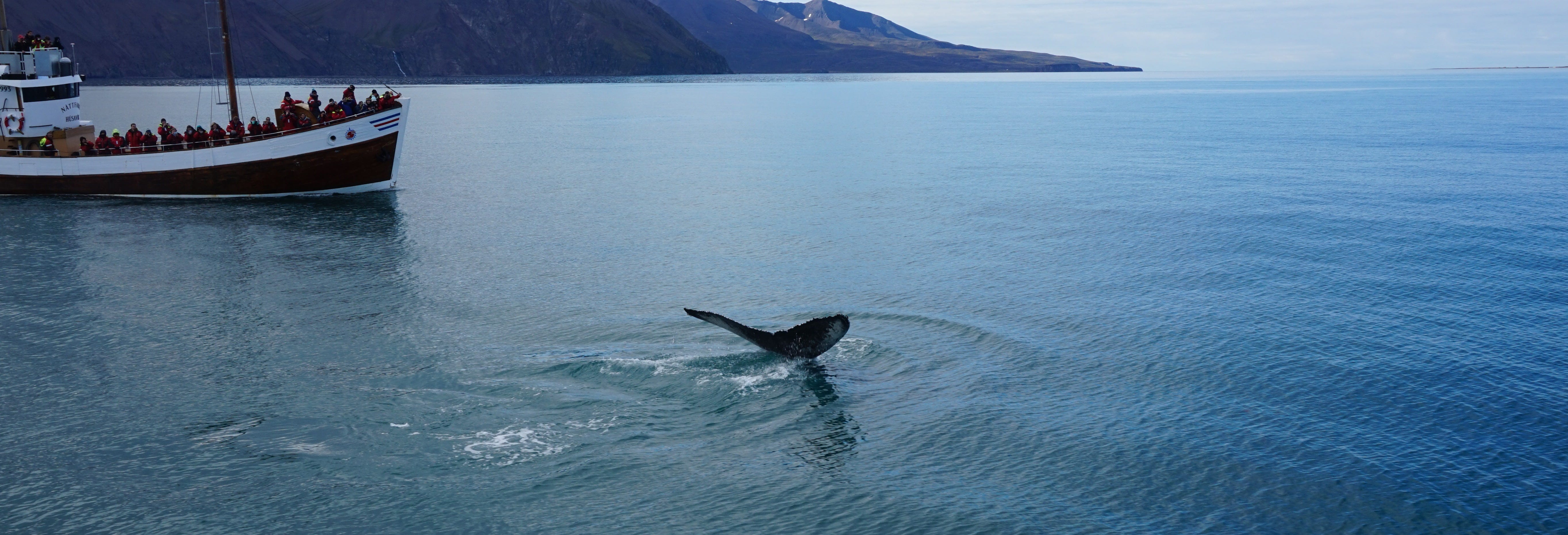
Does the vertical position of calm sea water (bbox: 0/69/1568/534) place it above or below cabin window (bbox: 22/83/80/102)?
below

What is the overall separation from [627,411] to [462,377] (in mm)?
4721

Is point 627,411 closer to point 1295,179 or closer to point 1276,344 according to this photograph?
point 1276,344

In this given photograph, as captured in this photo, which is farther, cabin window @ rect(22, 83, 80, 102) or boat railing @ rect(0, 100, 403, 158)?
cabin window @ rect(22, 83, 80, 102)

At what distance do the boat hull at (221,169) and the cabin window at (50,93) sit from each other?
3722 millimetres

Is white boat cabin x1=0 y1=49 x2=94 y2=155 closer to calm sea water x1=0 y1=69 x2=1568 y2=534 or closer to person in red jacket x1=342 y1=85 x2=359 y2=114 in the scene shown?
calm sea water x1=0 y1=69 x2=1568 y2=534

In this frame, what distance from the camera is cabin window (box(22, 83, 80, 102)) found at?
58156 millimetres

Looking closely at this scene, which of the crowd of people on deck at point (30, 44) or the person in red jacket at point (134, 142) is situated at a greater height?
the crowd of people on deck at point (30, 44)

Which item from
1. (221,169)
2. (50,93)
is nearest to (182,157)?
(221,169)

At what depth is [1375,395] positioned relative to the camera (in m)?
23.6

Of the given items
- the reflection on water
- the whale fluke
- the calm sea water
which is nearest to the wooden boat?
the calm sea water

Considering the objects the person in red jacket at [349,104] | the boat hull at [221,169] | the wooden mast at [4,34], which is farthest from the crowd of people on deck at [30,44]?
the person in red jacket at [349,104]

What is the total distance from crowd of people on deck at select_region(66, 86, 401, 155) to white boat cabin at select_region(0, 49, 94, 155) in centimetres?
194

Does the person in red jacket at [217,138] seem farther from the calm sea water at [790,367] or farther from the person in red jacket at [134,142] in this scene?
the calm sea water at [790,367]

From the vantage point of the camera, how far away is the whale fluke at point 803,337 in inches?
973
